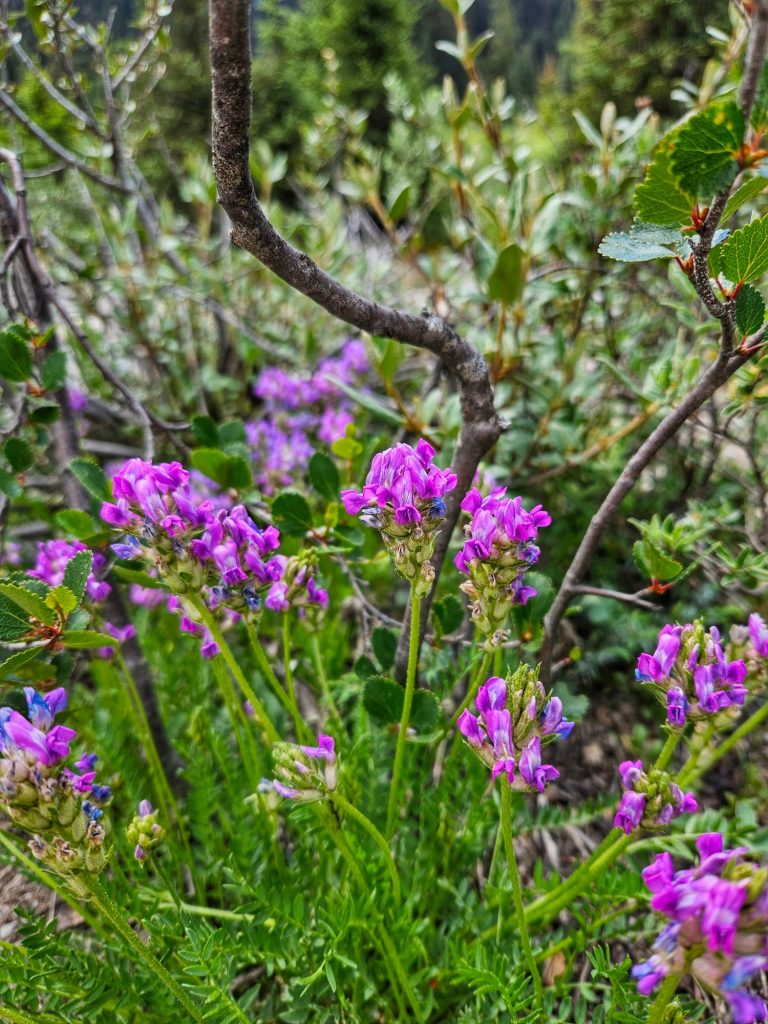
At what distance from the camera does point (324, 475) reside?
0.90 m

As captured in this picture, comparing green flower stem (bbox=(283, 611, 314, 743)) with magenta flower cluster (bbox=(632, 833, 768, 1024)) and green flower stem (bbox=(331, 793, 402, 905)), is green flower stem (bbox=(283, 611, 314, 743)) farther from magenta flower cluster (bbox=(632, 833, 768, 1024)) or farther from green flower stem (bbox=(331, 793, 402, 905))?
magenta flower cluster (bbox=(632, 833, 768, 1024))

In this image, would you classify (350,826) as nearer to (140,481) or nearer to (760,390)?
(140,481)

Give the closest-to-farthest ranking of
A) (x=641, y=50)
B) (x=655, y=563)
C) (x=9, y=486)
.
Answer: (x=655, y=563) → (x=9, y=486) → (x=641, y=50)

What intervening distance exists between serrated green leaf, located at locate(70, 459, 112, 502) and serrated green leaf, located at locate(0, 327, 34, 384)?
0.16 m

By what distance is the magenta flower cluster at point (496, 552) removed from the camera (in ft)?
1.86

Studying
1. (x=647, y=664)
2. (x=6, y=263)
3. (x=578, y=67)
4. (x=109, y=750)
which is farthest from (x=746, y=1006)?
(x=578, y=67)

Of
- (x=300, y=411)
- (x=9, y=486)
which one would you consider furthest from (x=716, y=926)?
(x=300, y=411)

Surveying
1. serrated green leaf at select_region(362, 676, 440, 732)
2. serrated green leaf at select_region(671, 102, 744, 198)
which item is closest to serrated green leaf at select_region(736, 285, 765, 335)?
serrated green leaf at select_region(671, 102, 744, 198)

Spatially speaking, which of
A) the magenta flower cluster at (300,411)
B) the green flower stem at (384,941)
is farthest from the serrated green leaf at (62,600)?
the magenta flower cluster at (300,411)

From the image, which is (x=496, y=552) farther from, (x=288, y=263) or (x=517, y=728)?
(x=288, y=263)

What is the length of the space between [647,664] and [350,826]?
1.61ft

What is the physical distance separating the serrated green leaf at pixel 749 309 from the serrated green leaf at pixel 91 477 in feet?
2.32

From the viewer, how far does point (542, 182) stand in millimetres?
2078

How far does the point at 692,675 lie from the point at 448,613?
0.30m
